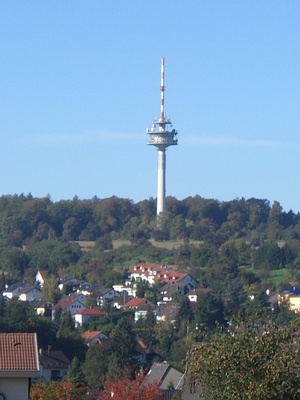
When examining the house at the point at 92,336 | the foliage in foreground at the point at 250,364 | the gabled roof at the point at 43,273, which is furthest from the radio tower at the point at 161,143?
the foliage in foreground at the point at 250,364

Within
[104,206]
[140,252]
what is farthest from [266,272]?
[104,206]

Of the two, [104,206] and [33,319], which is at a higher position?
[104,206]

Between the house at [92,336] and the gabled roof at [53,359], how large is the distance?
573 centimetres

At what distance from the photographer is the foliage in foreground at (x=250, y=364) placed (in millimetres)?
15930

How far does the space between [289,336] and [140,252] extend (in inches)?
2931

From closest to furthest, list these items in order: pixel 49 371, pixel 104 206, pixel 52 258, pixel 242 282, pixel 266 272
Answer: pixel 49 371 → pixel 242 282 → pixel 266 272 → pixel 52 258 → pixel 104 206

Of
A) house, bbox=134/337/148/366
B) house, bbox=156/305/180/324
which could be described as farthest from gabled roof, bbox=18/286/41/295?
house, bbox=134/337/148/366

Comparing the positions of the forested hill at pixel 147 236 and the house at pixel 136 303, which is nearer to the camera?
the house at pixel 136 303

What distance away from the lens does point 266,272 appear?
8106 cm

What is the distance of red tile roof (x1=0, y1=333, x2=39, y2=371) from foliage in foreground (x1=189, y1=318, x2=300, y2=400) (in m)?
2.36

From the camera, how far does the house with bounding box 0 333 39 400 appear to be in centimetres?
1602

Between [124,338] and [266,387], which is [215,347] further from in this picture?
[124,338]

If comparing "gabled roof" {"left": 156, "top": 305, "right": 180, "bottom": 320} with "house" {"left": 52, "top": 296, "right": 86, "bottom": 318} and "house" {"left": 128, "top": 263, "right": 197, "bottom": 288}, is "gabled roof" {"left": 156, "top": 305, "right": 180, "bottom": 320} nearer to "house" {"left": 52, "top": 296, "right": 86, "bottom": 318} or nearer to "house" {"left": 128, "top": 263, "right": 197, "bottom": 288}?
"house" {"left": 52, "top": 296, "right": 86, "bottom": 318}

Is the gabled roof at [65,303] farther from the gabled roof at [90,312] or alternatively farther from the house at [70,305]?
the gabled roof at [90,312]
